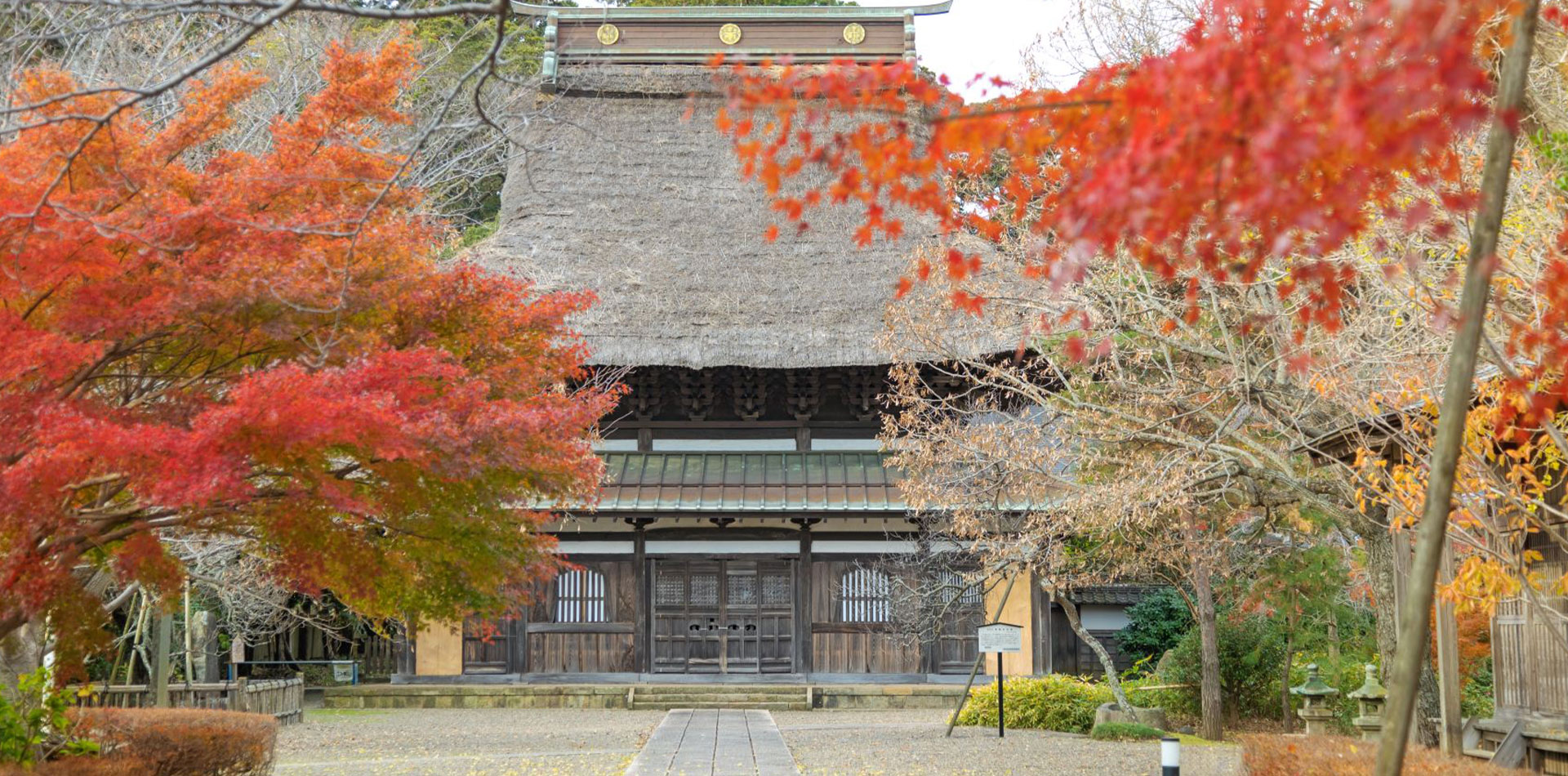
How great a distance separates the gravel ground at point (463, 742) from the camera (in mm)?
11703

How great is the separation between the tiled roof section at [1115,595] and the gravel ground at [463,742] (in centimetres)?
678

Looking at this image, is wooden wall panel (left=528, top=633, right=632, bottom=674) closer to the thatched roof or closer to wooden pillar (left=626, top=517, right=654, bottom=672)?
wooden pillar (left=626, top=517, right=654, bottom=672)

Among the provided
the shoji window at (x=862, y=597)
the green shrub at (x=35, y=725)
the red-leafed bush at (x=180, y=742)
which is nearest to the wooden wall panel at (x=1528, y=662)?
the red-leafed bush at (x=180, y=742)

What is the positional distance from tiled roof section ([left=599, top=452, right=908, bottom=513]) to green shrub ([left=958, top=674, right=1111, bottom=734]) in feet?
10.5

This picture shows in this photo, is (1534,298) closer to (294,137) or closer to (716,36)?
(294,137)

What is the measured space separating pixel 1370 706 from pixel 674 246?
12311 mm

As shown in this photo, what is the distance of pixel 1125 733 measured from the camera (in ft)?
46.5

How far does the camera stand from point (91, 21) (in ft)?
51.9

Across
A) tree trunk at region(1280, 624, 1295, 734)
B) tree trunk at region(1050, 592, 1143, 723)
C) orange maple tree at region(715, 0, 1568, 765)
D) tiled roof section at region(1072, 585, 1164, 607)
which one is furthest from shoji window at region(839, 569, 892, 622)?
orange maple tree at region(715, 0, 1568, 765)

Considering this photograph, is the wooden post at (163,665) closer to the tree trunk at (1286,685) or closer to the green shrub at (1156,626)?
the tree trunk at (1286,685)

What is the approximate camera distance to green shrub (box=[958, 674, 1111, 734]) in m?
15.5

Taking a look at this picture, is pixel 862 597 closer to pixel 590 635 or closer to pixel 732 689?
pixel 732 689

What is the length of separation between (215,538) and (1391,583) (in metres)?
11.3

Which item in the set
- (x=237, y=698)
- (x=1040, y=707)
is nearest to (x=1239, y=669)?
(x=1040, y=707)
